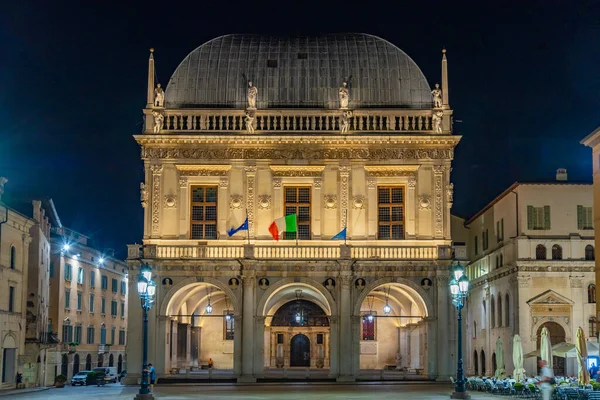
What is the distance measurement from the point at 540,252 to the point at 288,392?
993 inches

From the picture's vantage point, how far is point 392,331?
229 ft

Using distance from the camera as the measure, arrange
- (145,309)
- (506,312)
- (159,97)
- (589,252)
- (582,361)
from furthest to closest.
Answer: (506,312) < (589,252) < (159,97) < (582,361) < (145,309)

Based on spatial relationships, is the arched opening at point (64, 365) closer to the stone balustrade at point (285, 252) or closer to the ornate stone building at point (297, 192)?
the ornate stone building at point (297, 192)

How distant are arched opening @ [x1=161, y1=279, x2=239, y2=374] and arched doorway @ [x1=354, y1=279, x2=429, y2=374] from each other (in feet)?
30.3

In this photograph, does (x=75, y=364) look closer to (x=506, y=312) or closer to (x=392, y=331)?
(x=392, y=331)

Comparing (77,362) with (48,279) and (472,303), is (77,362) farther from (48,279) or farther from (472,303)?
(472,303)

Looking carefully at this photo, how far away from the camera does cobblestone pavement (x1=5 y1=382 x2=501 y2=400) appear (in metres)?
44.4

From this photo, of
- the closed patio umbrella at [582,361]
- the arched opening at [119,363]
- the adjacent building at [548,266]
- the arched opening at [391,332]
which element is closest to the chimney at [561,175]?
the adjacent building at [548,266]

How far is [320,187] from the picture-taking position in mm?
58844

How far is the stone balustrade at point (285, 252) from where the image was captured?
2254 inches

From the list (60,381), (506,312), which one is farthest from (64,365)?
(506,312)

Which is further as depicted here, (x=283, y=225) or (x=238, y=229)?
(x=283, y=225)

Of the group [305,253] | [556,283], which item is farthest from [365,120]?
[556,283]

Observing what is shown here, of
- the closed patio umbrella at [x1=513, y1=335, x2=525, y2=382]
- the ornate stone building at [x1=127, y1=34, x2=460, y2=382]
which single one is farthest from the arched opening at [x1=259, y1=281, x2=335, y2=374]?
the closed patio umbrella at [x1=513, y1=335, x2=525, y2=382]
